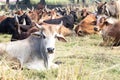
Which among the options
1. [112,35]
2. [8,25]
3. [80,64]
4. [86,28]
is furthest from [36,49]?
[8,25]

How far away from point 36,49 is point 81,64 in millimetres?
2713

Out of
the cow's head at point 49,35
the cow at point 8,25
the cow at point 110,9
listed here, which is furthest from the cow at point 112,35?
the cow at point 110,9

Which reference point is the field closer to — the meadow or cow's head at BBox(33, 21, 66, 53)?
the meadow

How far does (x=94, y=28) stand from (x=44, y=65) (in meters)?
6.80

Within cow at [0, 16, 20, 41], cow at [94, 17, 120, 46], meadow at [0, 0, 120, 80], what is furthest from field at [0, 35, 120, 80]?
cow at [0, 16, 20, 41]

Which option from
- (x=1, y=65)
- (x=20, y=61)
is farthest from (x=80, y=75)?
(x=20, y=61)

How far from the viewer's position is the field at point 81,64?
617 centimetres

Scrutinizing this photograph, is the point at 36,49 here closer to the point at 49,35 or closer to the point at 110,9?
the point at 49,35

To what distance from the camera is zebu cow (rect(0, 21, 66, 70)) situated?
8.35 m

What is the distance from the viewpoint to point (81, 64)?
6.20m

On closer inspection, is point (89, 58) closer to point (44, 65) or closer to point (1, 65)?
point (44, 65)

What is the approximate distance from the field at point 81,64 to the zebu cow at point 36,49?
0.37 m

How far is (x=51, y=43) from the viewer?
320 inches

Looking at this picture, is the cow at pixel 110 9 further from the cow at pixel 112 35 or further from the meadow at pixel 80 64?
the cow at pixel 112 35
